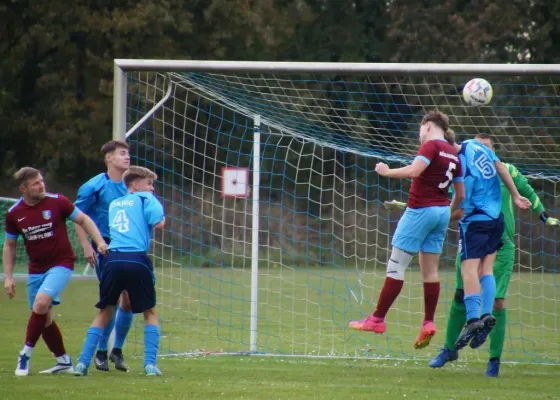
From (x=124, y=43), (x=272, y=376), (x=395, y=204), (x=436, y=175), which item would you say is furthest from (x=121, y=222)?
(x=124, y=43)

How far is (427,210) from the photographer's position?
8906 millimetres

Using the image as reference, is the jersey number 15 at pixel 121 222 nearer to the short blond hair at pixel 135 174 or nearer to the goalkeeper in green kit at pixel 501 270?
the short blond hair at pixel 135 174

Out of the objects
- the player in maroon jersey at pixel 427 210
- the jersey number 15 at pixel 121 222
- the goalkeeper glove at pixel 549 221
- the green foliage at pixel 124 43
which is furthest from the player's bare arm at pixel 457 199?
the green foliage at pixel 124 43

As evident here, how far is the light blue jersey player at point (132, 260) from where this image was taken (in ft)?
28.6

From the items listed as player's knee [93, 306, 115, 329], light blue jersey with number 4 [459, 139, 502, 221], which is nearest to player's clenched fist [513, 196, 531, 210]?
light blue jersey with number 4 [459, 139, 502, 221]

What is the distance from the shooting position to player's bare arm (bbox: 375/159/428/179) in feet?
27.5

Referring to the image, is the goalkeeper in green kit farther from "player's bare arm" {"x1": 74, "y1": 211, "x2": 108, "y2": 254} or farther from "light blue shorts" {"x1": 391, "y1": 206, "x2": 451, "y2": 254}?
"player's bare arm" {"x1": 74, "y1": 211, "x2": 108, "y2": 254}

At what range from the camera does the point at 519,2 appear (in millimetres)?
37406

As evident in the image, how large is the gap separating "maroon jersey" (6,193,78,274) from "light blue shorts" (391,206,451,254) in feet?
9.26

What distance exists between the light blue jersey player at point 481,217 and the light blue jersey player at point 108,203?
3024 mm

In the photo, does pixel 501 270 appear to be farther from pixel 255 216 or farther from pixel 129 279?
pixel 129 279

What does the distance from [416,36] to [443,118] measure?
98.7 ft

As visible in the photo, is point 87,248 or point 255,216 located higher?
point 255,216

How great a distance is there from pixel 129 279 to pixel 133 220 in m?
0.50
